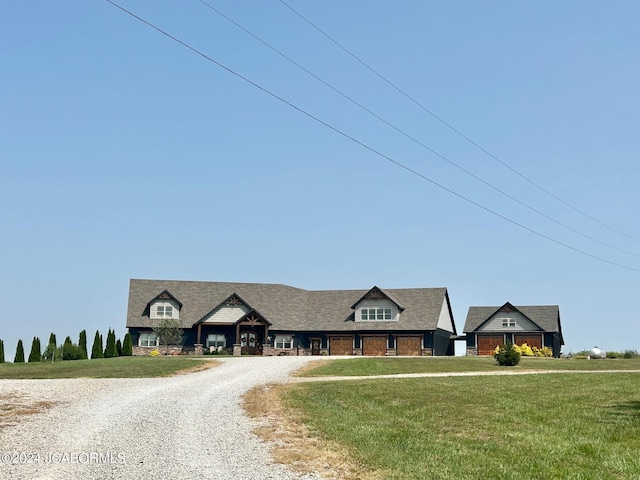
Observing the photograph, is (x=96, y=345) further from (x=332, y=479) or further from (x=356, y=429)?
(x=332, y=479)

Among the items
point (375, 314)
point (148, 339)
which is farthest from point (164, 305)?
point (375, 314)

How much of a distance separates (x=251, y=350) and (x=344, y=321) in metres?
10.6

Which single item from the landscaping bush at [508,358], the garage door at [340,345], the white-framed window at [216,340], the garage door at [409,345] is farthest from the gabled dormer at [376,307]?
the landscaping bush at [508,358]

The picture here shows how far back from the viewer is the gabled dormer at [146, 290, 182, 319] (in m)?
75.8

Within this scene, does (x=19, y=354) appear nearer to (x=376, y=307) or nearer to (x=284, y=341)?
(x=284, y=341)

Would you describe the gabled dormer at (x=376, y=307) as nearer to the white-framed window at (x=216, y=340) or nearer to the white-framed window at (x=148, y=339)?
the white-framed window at (x=216, y=340)

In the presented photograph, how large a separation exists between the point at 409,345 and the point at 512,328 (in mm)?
12662

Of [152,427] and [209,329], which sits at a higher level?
[209,329]

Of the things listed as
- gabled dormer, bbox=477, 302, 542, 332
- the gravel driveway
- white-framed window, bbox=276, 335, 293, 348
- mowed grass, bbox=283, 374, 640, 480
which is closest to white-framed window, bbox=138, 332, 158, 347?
white-framed window, bbox=276, 335, 293, 348

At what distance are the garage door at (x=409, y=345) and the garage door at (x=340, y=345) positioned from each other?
5242 mm

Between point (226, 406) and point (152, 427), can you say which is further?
point (226, 406)

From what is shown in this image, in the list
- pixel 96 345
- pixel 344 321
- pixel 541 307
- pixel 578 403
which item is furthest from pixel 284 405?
pixel 541 307

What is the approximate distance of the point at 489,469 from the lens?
13711mm

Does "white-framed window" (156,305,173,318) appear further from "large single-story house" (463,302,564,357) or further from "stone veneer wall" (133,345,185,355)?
"large single-story house" (463,302,564,357)
